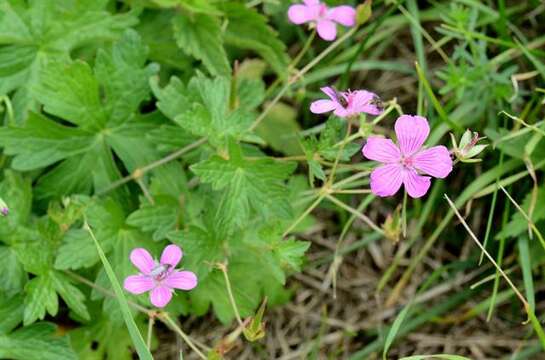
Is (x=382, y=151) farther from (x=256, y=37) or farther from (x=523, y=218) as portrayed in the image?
(x=256, y=37)

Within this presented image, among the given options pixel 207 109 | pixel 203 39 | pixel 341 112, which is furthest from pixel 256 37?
pixel 341 112

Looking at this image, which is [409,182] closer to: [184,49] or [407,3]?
[184,49]

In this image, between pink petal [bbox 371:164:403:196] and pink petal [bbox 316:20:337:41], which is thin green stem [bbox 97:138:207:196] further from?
pink petal [bbox 371:164:403:196]

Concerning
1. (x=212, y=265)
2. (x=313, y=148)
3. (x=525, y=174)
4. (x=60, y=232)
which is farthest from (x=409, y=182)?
(x=60, y=232)

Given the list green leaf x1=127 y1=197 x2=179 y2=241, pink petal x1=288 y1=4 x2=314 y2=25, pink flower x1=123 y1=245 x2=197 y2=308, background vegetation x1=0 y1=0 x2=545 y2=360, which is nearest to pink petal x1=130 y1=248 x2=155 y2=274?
pink flower x1=123 y1=245 x2=197 y2=308

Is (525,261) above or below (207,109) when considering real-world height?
below
